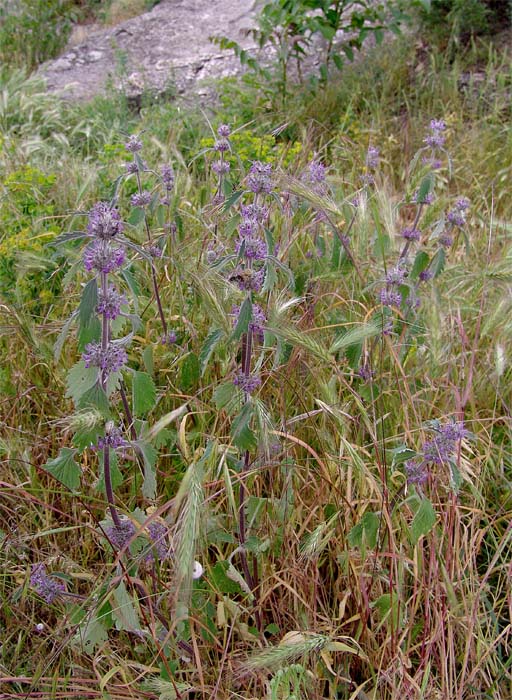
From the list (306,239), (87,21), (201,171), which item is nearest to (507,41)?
(201,171)

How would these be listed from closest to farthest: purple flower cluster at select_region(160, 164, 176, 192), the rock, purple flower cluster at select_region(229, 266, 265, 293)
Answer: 1. purple flower cluster at select_region(229, 266, 265, 293)
2. purple flower cluster at select_region(160, 164, 176, 192)
3. the rock

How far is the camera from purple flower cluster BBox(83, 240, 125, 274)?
109 centimetres

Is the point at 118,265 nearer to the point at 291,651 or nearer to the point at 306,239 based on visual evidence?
the point at 291,651

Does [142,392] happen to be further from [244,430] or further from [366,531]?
[366,531]

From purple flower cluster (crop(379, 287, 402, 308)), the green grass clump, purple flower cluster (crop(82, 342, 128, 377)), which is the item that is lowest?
the green grass clump

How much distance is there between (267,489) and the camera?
1839 millimetres

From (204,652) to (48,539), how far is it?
0.52m

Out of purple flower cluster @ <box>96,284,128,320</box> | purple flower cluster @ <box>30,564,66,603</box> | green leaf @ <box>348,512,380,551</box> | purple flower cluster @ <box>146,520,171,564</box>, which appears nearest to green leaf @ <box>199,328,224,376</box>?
purple flower cluster @ <box>96,284,128,320</box>

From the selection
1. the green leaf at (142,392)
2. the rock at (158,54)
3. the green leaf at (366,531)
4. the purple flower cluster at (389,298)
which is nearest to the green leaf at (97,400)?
the green leaf at (142,392)

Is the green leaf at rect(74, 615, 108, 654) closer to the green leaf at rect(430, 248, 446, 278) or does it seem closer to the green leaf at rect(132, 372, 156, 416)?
the green leaf at rect(132, 372, 156, 416)

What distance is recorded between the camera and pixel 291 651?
123 centimetres

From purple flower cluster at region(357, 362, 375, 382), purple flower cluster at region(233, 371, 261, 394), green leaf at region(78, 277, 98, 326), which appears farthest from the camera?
purple flower cluster at region(357, 362, 375, 382)

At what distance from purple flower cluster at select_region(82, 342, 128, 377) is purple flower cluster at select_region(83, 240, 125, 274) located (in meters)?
0.14

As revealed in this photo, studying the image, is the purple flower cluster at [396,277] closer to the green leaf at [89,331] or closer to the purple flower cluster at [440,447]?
the purple flower cluster at [440,447]
